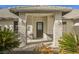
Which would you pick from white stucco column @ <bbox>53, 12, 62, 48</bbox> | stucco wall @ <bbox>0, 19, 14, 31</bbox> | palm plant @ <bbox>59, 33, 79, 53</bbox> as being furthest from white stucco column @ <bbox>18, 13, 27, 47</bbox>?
palm plant @ <bbox>59, 33, 79, 53</bbox>

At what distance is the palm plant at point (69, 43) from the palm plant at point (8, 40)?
64 centimetres

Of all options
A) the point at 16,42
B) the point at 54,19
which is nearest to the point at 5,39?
the point at 16,42

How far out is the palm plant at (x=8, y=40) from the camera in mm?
8500

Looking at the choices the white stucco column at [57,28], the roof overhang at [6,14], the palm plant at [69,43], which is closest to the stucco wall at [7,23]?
the roof overhang at [6,14]

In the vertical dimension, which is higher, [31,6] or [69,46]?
[31,6]

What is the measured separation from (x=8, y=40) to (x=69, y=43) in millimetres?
883

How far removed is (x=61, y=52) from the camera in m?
8.55

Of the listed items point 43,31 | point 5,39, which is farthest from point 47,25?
point 5,39

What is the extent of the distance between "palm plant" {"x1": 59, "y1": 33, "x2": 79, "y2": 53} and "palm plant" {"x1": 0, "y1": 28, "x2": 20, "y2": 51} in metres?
0.64

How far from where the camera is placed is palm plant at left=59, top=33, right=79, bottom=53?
8.49 metres

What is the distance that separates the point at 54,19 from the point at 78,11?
37 cm

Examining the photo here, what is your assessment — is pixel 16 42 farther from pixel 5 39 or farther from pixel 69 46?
pixel 69 46

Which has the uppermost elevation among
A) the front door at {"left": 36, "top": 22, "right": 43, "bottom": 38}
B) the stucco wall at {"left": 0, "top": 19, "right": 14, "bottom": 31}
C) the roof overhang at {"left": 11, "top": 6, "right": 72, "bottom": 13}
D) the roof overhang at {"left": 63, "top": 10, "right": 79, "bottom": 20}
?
the roof overhang at {"left": 11, "top": 6, "right": 72, "bottom": 13}

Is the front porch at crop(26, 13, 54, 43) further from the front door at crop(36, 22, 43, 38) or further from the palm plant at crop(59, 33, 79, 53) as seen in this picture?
the palm plant at crop(59, 33, 79, 53)
